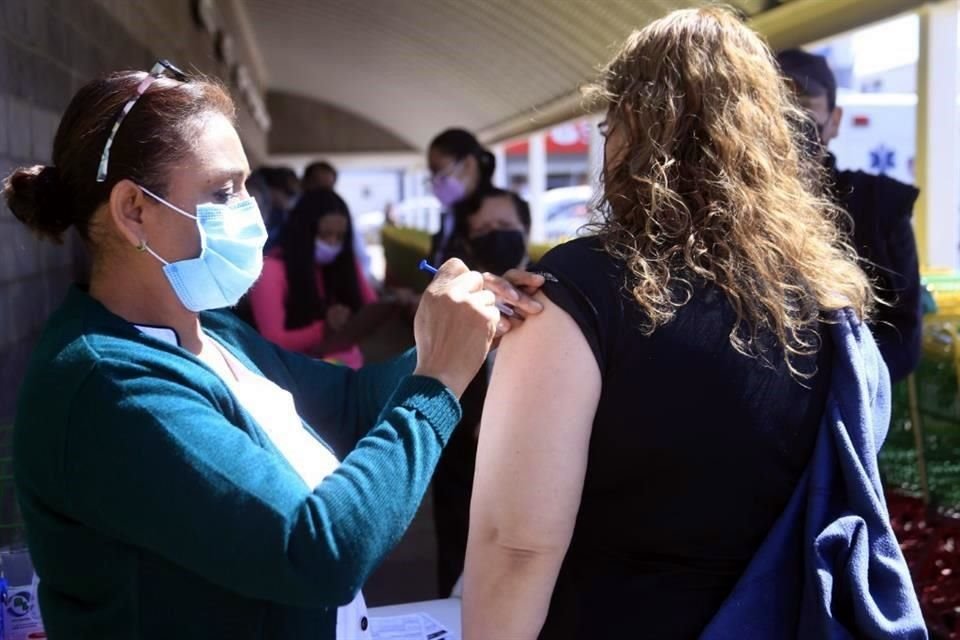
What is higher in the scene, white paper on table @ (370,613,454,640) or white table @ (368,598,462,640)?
white paper on table @ (370,613,454,640)

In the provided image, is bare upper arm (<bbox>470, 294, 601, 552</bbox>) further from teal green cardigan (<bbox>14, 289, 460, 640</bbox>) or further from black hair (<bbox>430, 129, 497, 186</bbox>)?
black hair (<bbox>430, 129, 497, 186</bbox>)

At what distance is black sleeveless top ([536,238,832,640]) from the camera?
1.57 m

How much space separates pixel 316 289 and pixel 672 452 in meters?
3.14

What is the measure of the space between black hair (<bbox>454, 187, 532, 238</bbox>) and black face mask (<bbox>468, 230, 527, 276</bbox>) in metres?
0.51

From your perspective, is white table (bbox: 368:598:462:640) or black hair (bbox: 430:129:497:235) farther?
black hair (bbox: 430:129:497:235)

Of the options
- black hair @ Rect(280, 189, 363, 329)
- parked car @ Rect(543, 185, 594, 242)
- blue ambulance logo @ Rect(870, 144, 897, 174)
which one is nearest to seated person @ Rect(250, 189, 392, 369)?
black hair @ Rect(280, 189, 363, 329)

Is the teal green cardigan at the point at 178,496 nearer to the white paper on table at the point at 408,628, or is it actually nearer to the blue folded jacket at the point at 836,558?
the blue folded jacket at the point at 836,558

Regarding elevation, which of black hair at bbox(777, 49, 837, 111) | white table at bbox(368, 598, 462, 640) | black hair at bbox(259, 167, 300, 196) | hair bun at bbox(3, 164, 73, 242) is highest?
black hair at bbox(777, 49, 837, 111)

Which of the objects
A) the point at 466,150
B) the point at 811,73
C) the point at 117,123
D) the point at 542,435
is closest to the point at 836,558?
the point at 542,435

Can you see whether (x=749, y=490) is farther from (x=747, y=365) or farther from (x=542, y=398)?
(x=542, y=398)

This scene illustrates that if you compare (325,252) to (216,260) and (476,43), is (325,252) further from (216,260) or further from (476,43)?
(476,43)

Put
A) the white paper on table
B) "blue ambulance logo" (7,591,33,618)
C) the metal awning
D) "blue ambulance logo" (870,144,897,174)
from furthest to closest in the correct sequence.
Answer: "blue ambulance logo" (870,144,897,174)
the metal awning
the white paper on table
"blue ambulance logo" (7,591,33,618)

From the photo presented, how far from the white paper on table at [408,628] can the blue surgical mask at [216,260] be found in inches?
37.5

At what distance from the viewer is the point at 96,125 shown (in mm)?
1570
